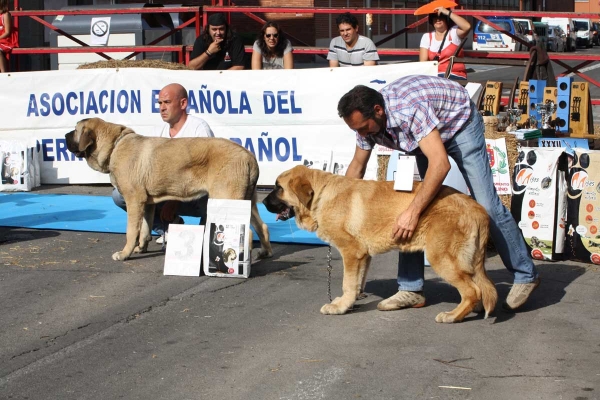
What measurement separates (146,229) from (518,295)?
3672 millimetres

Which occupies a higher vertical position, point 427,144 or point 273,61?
point 273,61

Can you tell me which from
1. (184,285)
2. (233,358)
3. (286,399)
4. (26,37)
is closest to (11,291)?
(184,285)

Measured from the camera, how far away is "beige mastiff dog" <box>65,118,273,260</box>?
7699 mm

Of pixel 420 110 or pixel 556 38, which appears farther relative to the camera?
pixel 556 38

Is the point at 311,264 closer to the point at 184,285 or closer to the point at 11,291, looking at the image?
the point at 184,285

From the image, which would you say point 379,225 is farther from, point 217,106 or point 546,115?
point 217,106

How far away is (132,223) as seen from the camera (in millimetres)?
7895

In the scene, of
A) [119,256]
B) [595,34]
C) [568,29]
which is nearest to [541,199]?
[119,256]

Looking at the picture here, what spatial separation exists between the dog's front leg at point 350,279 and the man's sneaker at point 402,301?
26cm

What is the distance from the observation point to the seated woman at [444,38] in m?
11.2

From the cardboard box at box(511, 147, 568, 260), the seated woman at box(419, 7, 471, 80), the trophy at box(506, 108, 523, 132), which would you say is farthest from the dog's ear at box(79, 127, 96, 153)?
the seated woman at box(419, 7, 471, 80)

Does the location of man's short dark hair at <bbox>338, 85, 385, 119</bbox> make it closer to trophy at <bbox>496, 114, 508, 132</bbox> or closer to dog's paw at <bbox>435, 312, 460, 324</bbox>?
dog's paw at <bbox>435, 312, 460, 324</bbox>

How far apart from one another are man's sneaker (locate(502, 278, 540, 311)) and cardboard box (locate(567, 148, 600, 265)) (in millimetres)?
1635

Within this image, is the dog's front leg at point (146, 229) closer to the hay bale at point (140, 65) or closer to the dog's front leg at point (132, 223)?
the dog's front leg at point (132, 223)
